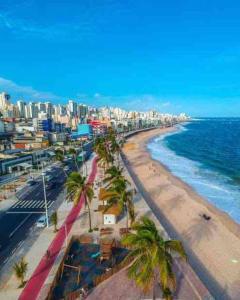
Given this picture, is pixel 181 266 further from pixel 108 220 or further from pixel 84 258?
pixel 108 220

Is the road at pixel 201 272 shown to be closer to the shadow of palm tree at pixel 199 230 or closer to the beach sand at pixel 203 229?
the beach sand at pixel 203 229

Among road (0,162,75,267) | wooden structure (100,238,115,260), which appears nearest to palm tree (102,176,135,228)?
wooden structure (100,238,115,260)

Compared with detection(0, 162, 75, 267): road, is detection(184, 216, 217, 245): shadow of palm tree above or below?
below

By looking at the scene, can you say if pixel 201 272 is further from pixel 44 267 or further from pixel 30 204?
pixel 30 204

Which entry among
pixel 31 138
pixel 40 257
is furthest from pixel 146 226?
pixel 31 138

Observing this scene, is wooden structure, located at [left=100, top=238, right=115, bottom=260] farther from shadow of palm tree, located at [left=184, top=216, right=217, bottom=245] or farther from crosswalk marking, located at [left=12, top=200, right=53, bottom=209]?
crosswalk marking, located at [left=12, top=200, right=53, bottom=209]

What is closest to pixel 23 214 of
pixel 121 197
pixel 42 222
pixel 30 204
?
pixel 30 204
